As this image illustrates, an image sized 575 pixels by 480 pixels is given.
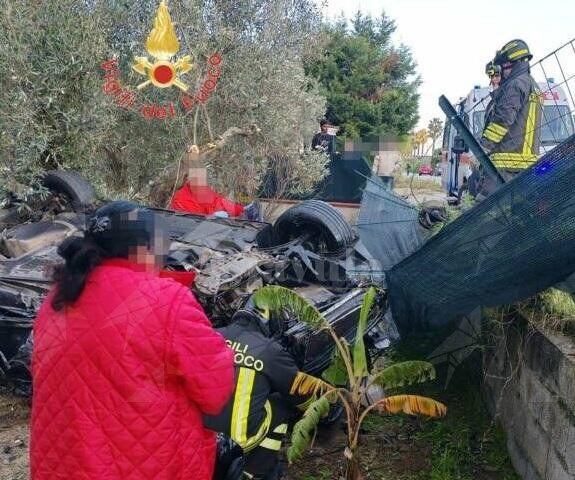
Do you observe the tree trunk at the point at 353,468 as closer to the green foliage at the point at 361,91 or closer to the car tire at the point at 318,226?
the car tire at the point at 318,226

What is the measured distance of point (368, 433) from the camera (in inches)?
165

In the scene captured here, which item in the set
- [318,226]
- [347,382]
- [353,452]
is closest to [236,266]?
[318,226]

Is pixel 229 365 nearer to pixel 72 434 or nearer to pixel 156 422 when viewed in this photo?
pixel 156 422

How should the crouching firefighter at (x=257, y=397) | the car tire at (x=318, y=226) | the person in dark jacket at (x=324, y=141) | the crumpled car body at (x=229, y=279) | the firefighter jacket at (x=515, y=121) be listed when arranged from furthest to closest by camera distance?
the person in dark jacket at (x=324, y=141) → the car tire at (x=318, y=226) → the firefighter jacket at (x=515, y=121) → the crumpled car body at (x=229, y=279) → the crouching firefighter at (x=257, y=397)

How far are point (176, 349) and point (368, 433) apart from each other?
2.70m

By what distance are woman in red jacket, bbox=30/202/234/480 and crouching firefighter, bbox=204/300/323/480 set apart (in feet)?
2.38

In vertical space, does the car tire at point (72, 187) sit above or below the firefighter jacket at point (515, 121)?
below

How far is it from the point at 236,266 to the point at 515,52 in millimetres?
2870

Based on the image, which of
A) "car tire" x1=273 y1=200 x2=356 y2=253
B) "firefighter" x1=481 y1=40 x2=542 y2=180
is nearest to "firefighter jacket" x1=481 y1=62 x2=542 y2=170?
"firefighter" x1=481 y1=40 x2=542 y2=180

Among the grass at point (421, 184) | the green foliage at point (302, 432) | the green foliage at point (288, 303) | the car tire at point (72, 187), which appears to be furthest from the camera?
the grass at point (421, 184)

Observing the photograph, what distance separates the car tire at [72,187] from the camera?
588cm

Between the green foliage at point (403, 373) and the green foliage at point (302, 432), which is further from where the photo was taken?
the green foliage at point (403, 373)

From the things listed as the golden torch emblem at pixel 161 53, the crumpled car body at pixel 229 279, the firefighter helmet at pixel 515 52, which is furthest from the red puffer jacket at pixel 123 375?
the golden torch emblem at pixel 161 53

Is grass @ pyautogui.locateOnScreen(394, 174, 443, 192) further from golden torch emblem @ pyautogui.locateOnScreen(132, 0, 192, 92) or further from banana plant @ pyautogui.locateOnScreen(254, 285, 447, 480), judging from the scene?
banana plant @ pyautogui.locateOnScreen(254, 285, 447, 480)
